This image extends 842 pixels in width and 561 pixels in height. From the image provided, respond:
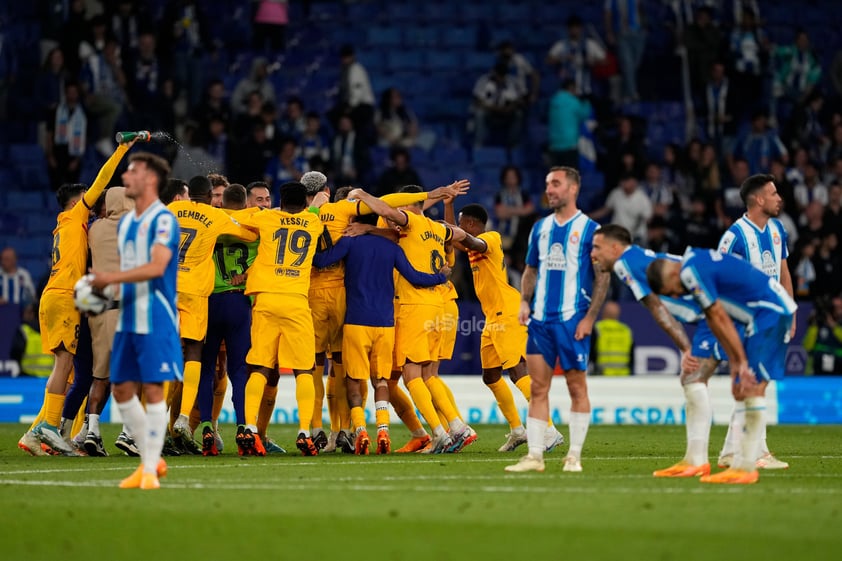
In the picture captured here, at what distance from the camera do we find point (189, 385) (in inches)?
528

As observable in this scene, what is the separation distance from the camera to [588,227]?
36.5ft

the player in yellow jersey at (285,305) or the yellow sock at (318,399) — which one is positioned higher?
the player in yellow jersey at (285,305)

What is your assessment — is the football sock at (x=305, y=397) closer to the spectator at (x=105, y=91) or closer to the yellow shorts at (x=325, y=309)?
the yellow shorts at (x=325, y=309)

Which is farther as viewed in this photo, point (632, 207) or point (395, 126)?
point (395, 126)

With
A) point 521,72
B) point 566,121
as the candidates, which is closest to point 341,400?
point 566,121

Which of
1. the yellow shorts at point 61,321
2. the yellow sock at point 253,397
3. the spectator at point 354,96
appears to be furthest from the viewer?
the spectator at point 354,96

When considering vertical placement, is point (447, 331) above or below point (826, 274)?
below

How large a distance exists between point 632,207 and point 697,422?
487 inches

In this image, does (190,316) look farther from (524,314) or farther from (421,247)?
(524,314)

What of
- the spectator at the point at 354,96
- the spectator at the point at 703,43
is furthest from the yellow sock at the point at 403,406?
the spectator at the point at 703,43

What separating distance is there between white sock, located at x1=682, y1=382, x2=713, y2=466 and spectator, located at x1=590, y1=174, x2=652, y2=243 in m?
12.1

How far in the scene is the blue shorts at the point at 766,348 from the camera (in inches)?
411

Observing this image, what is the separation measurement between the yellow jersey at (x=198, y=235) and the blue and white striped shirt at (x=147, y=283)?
3375 millimetres

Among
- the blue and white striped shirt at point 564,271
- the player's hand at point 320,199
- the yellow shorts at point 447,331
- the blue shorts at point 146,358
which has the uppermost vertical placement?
the player's hand at point 320,199
